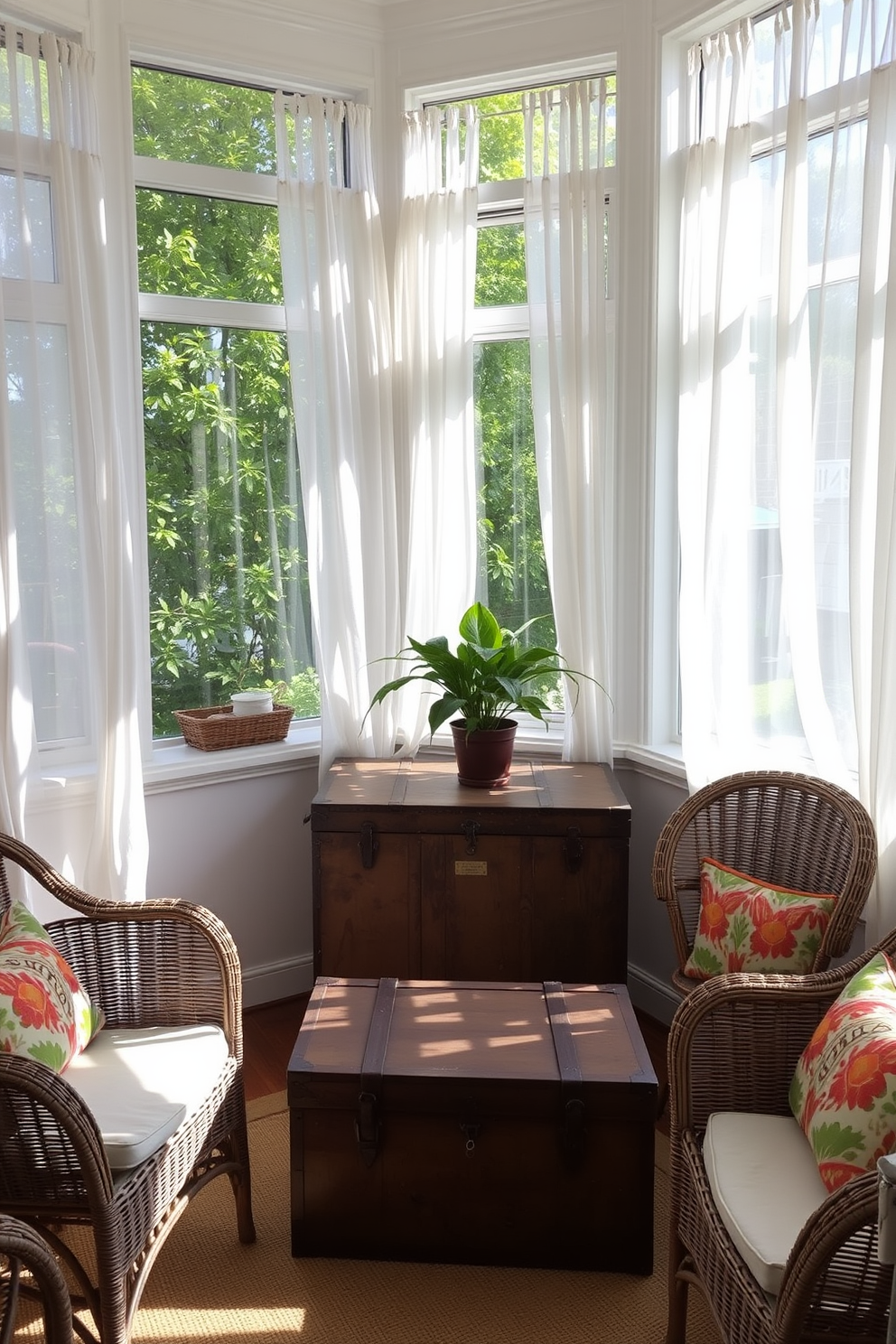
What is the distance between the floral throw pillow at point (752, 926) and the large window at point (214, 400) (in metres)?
1.56

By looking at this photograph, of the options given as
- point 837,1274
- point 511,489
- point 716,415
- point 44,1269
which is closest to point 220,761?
point 511,489

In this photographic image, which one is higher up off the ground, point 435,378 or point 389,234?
point 389,234

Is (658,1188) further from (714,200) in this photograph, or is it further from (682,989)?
(714,200)

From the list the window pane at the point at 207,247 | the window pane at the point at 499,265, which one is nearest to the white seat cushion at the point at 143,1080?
the window pane at the point at 207,247

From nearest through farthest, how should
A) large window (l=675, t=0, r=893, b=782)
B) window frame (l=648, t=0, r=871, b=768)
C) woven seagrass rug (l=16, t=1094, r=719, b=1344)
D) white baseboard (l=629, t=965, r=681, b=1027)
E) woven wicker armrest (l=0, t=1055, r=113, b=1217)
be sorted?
woven wicker armrest (l=0, t=1055, r=113, b=1217) → woven seagrass rug (l=16, t=1094, r=719, b=1344) → large window (l=675, t=0, r=893, b=782) → window frame (l=648, t=0, r=871, b=768) → white baseboard (l=629, t=965, r=681, b=1027)

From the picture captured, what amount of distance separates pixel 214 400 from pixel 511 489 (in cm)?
92

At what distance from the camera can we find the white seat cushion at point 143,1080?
71.1 inches

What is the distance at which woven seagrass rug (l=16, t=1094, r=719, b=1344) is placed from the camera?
1978mm

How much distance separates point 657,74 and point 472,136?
552mm

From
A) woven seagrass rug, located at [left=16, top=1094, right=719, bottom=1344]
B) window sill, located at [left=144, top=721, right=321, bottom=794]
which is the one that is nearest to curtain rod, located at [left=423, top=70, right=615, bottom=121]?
window sill, located at [left=144, top=721, right=321, bottom=794]

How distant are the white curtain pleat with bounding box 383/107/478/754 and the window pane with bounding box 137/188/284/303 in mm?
392

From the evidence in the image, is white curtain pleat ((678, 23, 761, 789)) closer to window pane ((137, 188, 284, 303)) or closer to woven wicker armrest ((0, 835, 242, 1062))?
window pane ((137, 188, 284, 303))

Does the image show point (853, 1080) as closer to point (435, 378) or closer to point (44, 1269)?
point (44, 1269)

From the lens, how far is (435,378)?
3.24m
